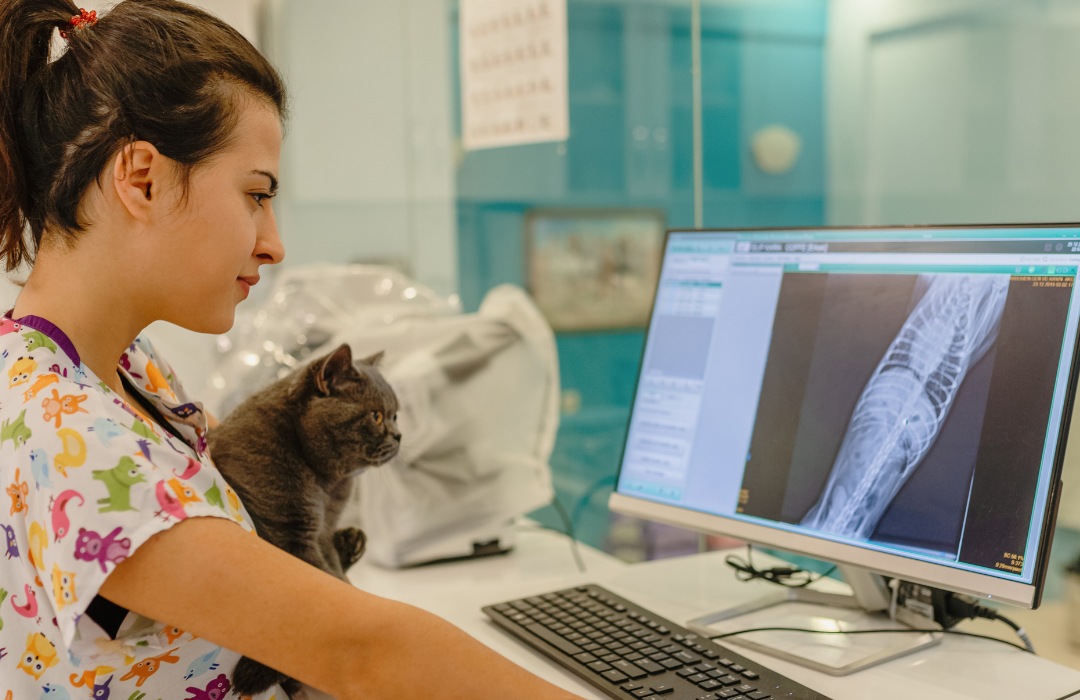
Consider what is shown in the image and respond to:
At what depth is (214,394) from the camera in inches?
62.4

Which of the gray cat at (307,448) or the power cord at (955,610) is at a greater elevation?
the gray cat at (307,448)

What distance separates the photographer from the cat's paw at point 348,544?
1.05m

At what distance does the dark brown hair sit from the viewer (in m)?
0.78

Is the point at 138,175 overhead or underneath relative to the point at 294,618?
overhead

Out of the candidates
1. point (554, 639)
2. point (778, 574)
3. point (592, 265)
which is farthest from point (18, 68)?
point (592, 265)

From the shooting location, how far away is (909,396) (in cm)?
Result: 96

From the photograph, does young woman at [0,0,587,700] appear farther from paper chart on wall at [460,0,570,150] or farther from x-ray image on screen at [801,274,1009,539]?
paper chart on wall at [460,0,570,150]

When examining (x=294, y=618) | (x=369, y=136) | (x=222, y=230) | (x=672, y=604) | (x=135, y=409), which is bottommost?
(x=672, y=604)

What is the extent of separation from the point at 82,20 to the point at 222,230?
215 millimetres

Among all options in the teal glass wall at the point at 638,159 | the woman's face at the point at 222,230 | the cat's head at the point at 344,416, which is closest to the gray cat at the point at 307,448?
the cat's head at the point at 344,416

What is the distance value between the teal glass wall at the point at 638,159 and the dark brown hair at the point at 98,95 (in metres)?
1.00

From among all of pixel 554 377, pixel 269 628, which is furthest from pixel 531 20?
pixel 269 628

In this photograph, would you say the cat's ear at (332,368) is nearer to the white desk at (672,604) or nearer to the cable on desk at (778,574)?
the white desk at (672,604)

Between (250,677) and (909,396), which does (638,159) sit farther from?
(250,677)
